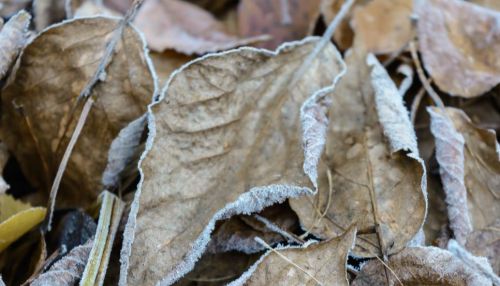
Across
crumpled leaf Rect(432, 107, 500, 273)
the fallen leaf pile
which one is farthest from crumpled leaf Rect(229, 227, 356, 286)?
crumpled leaf Rect(432, 107, 500, 273)

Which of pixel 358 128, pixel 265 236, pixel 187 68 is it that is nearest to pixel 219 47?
pixel 187 68

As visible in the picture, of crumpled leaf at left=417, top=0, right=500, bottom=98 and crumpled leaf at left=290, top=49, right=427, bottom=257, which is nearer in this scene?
crumpled leaf at left=290, top=49, right=427, bottom=257

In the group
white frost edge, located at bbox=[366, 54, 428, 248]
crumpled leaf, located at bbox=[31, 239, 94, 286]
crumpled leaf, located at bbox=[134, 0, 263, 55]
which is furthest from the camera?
crumpled leaf, located at bbox=[134, 0, 263, 55]

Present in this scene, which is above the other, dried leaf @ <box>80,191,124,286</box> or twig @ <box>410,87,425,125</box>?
dried leaf @ <box>80,191,124,286</box>

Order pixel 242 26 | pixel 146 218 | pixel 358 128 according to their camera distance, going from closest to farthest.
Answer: pixel 146 218 < pixel 358 128 < pixel 242 26

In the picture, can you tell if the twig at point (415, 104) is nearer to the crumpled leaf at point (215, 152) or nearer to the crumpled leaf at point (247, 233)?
the crumpled leaf at point (215, 152)

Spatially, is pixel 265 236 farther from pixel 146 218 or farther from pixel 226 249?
pixel 146 218

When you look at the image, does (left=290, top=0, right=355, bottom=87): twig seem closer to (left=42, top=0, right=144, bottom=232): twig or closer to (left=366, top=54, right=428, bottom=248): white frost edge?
(left=366, top=54, right=428, bottom=248): white frost edge
